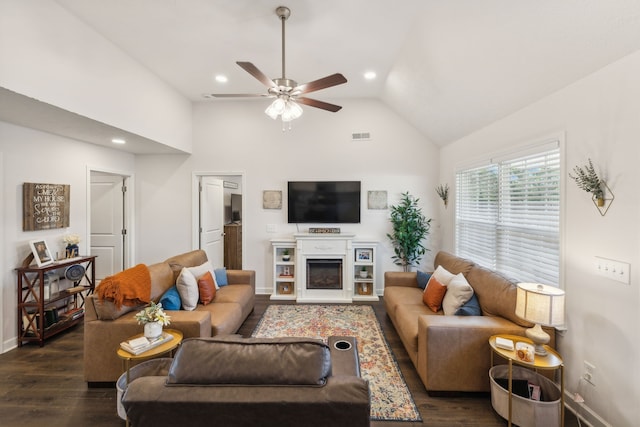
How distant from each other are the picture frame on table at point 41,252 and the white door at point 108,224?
1480 mm

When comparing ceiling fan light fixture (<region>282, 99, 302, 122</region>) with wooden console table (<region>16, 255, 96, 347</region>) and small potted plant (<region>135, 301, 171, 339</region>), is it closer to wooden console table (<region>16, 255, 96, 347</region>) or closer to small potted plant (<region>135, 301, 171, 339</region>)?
small potted plant (<region>135, 301, 171, 339</region>)

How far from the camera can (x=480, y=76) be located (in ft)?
8.66

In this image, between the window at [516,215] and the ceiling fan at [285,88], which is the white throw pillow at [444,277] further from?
the ceiling fan at [285,88]

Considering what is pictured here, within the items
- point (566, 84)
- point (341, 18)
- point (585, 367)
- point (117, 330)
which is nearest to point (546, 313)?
point (585, 367)

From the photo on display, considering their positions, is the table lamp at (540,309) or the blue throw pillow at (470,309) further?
the blue throw pillow at (470,309)

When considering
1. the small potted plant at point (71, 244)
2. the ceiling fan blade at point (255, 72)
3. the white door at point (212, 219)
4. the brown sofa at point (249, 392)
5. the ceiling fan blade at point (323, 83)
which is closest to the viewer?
the brown sofa at point (249, 392)

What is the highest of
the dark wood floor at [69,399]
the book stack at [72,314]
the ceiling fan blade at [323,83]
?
the ceiling fan blade at [323,83]

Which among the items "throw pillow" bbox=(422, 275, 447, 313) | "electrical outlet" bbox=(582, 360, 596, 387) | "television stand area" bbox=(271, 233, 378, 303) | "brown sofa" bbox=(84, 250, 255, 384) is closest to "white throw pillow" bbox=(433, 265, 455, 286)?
"throw pillow" bbox=(422, 275, 447, 313)

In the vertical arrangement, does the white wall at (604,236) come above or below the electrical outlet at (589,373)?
above

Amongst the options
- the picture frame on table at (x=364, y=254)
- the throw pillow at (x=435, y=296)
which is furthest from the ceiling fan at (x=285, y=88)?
the picture frame on table at (x=364, y=254)

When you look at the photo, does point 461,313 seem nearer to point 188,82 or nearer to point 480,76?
point 480,76

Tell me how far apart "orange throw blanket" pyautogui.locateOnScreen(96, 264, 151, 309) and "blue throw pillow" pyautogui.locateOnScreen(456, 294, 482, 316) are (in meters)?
2.89

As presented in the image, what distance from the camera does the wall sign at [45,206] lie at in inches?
120

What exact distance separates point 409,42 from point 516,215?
2139 mm
